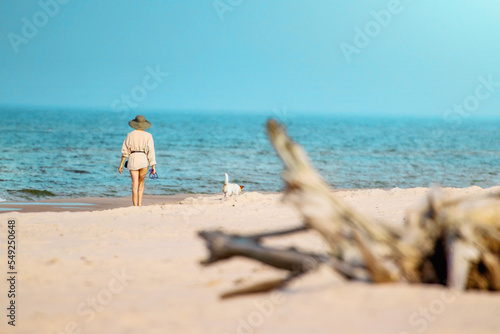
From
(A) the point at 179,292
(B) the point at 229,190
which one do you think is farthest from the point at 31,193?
(A) the point at 179,292

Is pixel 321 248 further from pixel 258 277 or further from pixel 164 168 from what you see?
pixel 164 168

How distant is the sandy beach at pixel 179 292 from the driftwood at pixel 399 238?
0.12 metres

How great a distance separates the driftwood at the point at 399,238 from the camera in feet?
11.3

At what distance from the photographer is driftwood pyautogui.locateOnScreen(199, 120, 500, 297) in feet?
11.3

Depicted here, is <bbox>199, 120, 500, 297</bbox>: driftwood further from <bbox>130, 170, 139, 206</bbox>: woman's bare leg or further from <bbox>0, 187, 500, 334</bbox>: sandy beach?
<bbox>130, 170, 139, 206</bbox>: woman's bare leg

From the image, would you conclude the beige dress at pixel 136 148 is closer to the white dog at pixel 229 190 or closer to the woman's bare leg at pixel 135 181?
the woman's bare leg at pixel 135 181

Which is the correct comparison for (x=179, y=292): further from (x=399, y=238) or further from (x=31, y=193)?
(x=31, y=193)

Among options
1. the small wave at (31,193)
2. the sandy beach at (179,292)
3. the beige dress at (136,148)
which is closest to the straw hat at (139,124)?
the beige dress at (136,148)

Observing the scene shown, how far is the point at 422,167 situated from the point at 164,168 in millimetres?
12108

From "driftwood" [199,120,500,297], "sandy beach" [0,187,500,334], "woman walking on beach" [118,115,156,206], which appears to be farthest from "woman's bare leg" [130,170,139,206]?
"driftwood" [199,120,500,297]

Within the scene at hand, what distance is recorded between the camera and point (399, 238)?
356 centimetres

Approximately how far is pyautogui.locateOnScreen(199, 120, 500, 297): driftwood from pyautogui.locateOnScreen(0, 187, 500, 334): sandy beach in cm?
12

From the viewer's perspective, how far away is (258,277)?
497 centimetres

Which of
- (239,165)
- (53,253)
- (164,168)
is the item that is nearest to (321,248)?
(53,253)
